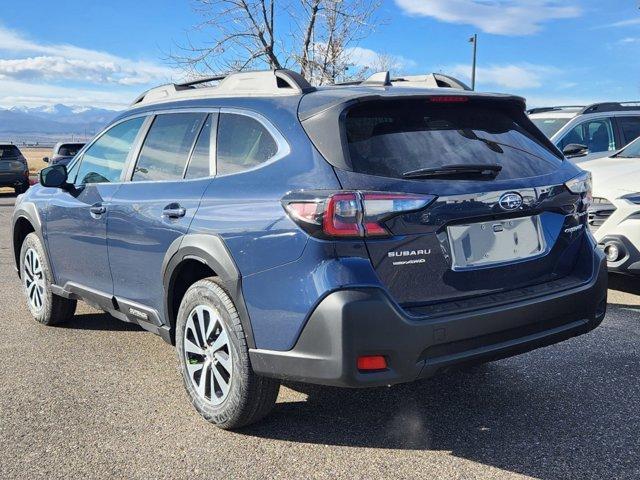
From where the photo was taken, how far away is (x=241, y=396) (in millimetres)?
3240

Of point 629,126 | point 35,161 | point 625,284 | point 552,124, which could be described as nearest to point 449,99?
point 625,284

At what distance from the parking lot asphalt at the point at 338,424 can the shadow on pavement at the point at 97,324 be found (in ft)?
2.06

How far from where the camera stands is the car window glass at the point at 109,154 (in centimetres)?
446

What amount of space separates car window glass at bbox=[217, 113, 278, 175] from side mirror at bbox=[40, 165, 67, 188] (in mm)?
1828

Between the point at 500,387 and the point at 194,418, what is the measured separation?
5.91 ft

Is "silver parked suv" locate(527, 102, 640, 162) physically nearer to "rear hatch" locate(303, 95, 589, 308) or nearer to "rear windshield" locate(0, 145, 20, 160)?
"rear hatch" locate(303, 95, 589, 308)

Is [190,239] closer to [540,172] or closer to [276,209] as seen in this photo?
[276,209]

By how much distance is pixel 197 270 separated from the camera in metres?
3.63

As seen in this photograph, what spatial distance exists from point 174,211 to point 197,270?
1.13 feet

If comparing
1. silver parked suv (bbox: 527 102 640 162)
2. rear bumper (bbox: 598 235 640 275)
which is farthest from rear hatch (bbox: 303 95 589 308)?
silver parked suv (bbox: 527 102 640 162)

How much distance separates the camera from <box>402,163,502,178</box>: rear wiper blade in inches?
116

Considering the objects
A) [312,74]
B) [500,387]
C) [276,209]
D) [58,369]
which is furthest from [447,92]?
[312,74]

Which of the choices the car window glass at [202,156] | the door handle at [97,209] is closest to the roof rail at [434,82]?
the car window glass at [202,156]

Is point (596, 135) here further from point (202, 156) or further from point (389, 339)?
point (389, 339)
